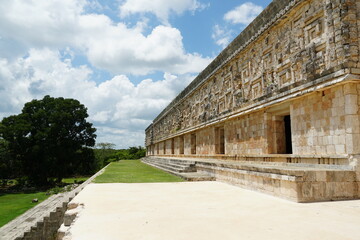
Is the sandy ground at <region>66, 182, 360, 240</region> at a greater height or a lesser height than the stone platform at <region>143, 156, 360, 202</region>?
lesser

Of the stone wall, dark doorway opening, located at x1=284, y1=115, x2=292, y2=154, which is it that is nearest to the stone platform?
the stone wall

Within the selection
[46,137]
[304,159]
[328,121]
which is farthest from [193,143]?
[46,137]

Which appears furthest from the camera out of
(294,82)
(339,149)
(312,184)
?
(294,82)

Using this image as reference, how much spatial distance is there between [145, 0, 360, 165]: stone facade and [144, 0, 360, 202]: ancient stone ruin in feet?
0.06

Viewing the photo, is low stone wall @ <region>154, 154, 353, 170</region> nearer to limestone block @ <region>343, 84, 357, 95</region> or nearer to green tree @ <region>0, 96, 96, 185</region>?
limestone block @ <region>343, 84, 357, 95</region>

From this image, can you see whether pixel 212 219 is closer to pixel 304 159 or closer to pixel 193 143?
pixel 304 159

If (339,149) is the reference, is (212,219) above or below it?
below

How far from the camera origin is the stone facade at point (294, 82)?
16.7ft

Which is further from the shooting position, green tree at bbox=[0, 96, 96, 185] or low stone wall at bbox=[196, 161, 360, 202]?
green tree at bbox=[0, 96, 96, 185]

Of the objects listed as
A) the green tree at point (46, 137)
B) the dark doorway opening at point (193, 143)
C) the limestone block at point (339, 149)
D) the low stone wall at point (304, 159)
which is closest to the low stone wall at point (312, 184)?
the low stone wall at point (304, 159)

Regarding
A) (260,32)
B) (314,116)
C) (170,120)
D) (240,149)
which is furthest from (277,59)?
(170,120)

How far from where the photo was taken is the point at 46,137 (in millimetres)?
24125

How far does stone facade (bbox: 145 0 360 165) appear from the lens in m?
5.08

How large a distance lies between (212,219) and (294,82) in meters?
4.29
